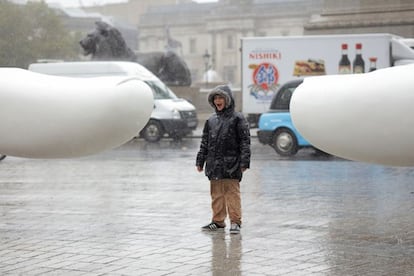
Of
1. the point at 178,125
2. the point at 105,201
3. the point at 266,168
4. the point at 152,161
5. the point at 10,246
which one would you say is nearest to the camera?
the point at 10,246

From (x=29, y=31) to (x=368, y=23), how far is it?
3483 cm

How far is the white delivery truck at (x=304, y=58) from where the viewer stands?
24.4m

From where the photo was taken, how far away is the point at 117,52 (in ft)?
115

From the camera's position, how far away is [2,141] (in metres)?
7.81

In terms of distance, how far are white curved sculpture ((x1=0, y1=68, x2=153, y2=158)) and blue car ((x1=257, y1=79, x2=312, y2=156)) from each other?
1279cm

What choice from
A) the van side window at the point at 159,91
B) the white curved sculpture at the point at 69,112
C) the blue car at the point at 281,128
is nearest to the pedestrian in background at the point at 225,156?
the white curved sculpture at the point at 69,112

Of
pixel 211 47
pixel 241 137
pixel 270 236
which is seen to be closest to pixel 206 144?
pixel 241 137

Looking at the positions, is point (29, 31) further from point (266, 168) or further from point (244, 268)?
point (244, 268)

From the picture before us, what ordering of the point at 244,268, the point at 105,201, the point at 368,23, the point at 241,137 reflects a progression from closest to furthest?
the point at 244,268 < the point at 241,137 < the point at 105,201 < the point at 368,23

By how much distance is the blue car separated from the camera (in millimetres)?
20312

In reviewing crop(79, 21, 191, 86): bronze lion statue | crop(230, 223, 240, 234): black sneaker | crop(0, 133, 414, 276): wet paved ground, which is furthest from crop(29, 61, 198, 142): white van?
crop(230, 223, 240, 234): black sneaker

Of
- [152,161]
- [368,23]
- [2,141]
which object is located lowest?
[152,161]

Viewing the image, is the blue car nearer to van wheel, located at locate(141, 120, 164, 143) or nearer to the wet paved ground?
the wet paved ground

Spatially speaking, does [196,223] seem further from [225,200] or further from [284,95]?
[284,95]
